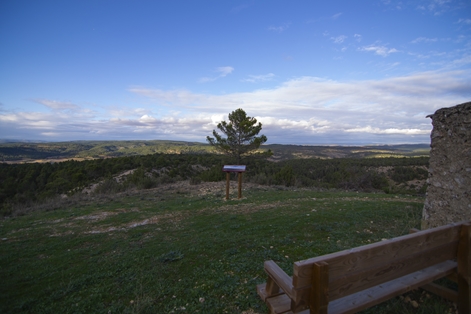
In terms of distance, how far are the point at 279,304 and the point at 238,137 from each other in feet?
66.1

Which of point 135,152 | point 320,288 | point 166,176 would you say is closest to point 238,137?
point 166,176

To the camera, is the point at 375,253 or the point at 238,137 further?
the point at 238,137

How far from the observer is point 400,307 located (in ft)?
9.34

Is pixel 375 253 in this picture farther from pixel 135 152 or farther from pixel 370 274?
pixel 135 152

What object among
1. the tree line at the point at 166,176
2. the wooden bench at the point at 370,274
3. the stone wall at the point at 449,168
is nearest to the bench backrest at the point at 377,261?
the wooden bench at the point at 370,274

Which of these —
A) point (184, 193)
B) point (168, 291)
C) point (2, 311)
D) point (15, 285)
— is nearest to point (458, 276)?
point (168, 291)

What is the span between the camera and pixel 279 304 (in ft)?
7.51

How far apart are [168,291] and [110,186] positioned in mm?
19383

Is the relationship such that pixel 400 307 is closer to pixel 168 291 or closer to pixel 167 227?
pixel 168 291

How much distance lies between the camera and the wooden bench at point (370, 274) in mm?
1853

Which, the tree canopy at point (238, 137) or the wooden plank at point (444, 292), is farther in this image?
the tree canopy at point (238, 137)

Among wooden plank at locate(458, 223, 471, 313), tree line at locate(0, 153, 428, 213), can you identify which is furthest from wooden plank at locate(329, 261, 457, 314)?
tree line at locate(0, 153, 428, 213)

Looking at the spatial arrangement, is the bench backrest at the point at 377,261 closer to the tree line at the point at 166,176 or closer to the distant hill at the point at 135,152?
the tree line at the point at 166,176

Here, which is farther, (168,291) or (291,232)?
(291,232)
